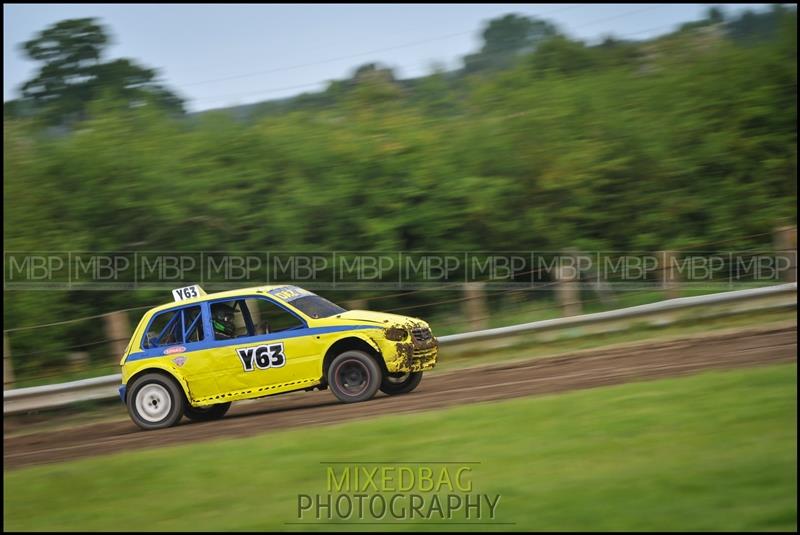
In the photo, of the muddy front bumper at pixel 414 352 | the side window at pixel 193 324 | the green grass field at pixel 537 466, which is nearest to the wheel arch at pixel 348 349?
the muddy front bumper at pixel 414 352

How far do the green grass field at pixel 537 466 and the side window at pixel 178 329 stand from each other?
2.29 m

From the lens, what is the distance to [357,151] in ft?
62.2

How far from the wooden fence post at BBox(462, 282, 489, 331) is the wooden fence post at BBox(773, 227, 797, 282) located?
16.6 ft

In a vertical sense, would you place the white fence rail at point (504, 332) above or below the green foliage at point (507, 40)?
below

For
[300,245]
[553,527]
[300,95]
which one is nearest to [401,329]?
[553,527]

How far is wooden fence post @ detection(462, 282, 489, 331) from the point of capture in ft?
52.0

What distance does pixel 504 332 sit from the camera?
14.9 m

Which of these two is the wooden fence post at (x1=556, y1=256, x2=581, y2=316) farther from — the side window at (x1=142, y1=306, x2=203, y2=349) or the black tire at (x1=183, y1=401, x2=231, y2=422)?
the side window at (x1=142, y1=306, x2=203, y2=349)

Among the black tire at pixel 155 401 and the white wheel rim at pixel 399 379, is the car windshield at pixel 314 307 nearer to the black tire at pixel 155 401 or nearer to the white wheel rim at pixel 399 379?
the white wheel rim at pixel 399 379

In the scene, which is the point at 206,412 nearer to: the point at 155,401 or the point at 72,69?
the point at 155,401

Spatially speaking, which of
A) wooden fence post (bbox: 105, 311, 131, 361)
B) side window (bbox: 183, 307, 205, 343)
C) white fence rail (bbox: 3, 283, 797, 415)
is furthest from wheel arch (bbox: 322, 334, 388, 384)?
wooden fence post (bbox: 105, 311, 131, 361)

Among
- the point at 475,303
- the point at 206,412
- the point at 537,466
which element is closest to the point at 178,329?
the point at 206,412

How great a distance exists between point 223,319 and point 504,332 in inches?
188

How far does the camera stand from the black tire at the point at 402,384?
12.7 m
